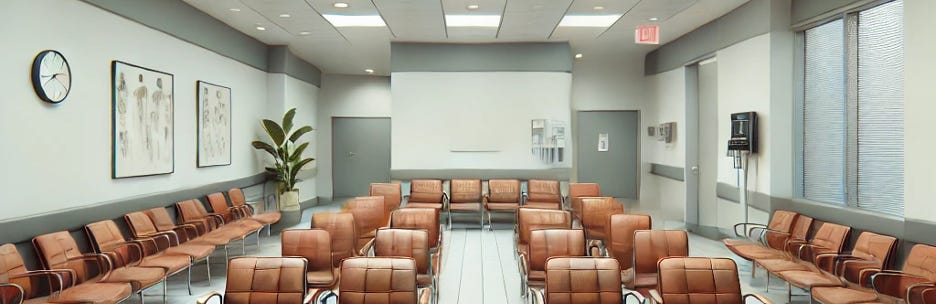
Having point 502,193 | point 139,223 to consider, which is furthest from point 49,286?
point 502,193

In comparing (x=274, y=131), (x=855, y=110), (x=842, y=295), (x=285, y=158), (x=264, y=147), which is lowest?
(x=842, y=295)

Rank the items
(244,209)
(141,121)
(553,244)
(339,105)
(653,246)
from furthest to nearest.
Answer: (339,105) < (244,209) < (141,121) < (553,244) < (653,246)

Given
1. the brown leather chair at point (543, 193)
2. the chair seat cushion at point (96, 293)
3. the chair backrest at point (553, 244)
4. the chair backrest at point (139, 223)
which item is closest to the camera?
the chair seat cushion at point (96, 293)

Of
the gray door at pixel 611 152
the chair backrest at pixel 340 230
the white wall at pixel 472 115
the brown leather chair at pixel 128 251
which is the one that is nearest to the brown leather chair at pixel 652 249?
the chair backrest at pixel 340 230

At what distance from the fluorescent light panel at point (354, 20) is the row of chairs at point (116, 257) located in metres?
3.05

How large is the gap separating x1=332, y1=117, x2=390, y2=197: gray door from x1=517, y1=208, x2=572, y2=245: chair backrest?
8.80 m

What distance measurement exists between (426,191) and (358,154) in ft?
16.7

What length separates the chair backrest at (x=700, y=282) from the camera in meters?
3.63

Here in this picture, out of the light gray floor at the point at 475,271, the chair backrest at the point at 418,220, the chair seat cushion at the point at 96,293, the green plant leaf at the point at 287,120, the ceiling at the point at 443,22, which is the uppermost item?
the ceiling at the point at 443,22

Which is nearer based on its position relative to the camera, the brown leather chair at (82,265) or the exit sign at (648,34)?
the brown leather chair at (82,265)

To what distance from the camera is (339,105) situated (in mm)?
14094

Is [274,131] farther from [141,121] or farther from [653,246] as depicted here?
[653,246]

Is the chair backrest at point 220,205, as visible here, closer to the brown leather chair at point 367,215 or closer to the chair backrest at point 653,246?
the brown leather chair at point 367,215

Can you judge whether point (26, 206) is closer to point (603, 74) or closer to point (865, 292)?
point (865, 292)
